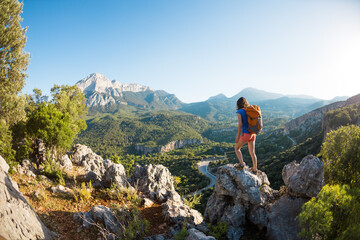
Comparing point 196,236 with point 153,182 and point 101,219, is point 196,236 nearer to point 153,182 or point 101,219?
point 101,219

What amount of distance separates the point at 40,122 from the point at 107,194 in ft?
31.1

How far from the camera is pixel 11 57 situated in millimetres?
9648

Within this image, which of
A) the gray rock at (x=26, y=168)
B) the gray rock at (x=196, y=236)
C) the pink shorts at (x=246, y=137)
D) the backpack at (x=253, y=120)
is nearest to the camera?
the gray rock at (x=196, y=236)

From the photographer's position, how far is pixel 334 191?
5973 millimetres

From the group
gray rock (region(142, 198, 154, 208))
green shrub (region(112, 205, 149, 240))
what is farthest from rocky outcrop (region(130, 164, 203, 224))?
green shrub (region(112, 205, 149, 240))

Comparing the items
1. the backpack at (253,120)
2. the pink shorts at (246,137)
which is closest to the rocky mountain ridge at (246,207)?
the pink shorts at (246,137)

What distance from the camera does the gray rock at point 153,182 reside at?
11.0 metres

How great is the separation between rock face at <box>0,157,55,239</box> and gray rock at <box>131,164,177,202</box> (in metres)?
5.96

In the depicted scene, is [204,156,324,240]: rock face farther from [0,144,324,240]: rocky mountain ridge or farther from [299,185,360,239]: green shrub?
[299,185,360,239]: green shrub

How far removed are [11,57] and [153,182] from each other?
476 inches

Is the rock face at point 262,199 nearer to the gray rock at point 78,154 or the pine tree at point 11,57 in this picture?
the pine tree at point 11,57

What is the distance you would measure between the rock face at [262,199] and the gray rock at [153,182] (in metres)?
3.27

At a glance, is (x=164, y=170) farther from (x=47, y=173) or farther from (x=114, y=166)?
(x=47, y=173)

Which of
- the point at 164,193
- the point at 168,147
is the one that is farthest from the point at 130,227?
the point at 168,147
